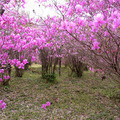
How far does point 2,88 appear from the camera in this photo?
5574mm

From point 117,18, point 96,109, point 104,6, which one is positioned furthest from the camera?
point 96,109

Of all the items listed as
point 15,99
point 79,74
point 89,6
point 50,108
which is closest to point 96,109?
point 50,108

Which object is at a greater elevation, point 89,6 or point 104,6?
point 89,6

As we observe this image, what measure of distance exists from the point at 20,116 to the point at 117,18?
11.3 ft

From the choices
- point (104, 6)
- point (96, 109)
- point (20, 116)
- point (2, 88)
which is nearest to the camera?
point (104, 6)

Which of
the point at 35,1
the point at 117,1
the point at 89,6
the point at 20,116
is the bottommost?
the point at 20,116

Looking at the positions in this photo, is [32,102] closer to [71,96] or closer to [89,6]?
[71,96]

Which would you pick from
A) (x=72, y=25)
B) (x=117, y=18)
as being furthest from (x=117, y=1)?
(x=72, y=25)

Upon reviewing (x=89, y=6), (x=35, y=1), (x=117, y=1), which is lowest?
(x=117, y=1)

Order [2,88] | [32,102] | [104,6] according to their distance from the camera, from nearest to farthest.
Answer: [104,6]
[32,102]
[2,88]

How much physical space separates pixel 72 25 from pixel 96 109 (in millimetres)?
3102

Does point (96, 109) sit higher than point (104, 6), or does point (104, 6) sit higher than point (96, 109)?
point (104, 6)

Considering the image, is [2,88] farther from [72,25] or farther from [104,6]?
[104,6]

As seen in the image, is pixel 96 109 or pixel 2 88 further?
pixel 2 88
